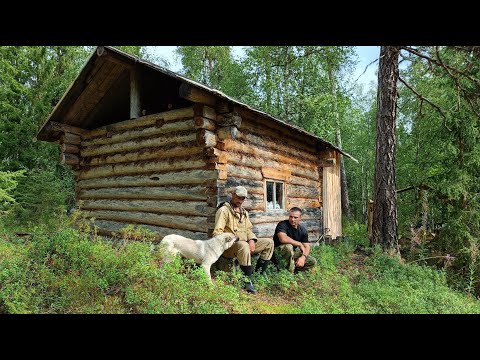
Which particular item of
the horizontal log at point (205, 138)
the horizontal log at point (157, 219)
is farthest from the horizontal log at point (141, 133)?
the horizontal log at point (157, 219)

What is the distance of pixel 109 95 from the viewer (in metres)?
8.82

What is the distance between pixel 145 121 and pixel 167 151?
1.03 m

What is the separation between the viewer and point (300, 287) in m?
6.13

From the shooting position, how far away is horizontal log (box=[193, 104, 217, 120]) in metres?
6.65

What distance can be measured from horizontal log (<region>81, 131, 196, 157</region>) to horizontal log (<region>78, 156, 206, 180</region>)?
1.25 feet

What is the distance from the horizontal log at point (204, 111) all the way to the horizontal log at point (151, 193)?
141 cm

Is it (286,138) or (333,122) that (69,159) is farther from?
(333,122)

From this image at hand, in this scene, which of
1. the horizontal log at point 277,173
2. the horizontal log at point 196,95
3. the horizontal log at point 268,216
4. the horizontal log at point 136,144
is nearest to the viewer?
the horizontal log at point 196,95

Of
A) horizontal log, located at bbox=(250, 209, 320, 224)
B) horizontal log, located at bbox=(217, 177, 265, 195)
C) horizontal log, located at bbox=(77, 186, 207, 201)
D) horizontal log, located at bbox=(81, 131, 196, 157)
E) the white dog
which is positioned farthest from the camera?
horizontal log, located at bbox=(250, 209, 320, 224)

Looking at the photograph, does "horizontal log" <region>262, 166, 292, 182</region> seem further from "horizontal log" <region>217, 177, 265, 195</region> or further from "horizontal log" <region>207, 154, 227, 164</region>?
"horizontal log" <region>207, 154, 227, 164</region>

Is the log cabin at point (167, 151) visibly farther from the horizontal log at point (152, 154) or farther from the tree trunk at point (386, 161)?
the tree trunk at point (386, 161)

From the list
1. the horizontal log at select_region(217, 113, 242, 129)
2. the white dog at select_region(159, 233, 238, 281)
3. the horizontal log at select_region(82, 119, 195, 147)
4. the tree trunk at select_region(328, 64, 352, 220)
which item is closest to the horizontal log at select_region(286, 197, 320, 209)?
the horizontal log at select_region(217, 113, 242, 129)

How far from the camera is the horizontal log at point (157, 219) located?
22.8 ft

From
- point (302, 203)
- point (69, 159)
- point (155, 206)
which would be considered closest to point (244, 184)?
point (155, 206)
